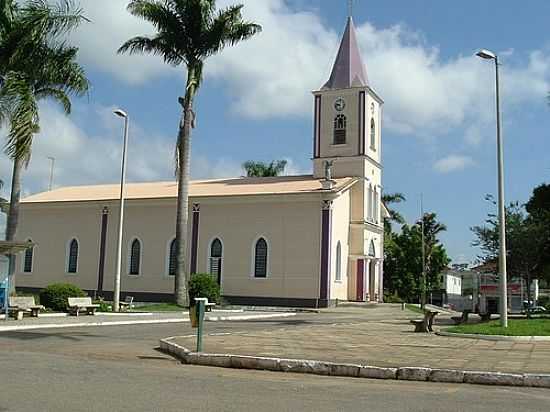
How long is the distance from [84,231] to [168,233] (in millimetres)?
6985

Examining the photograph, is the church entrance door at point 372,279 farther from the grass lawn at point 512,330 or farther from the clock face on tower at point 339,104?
the grass lawn at point 512,330

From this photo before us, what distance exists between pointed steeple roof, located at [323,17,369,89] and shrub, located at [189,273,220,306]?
660 inches

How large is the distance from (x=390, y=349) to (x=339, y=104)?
3248 cm

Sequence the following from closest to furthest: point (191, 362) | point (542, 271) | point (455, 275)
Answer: point (191, 362) → point (542, 271) → point (455, 275)

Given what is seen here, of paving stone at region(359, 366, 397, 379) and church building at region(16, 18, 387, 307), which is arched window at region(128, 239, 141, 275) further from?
paving stone at region(359, 366, 397, 379)

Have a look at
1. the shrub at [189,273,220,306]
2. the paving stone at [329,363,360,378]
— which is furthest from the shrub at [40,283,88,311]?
the paving stone at [329,363,360,378]

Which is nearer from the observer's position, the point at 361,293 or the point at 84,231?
the point at 361,293

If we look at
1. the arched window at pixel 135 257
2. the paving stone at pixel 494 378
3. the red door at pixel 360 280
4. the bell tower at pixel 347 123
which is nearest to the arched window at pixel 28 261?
the arched window at pixel 135 257

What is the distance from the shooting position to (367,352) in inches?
569

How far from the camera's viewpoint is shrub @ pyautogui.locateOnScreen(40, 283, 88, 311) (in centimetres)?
2883

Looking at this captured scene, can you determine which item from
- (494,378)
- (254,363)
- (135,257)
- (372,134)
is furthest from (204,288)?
(494,378)

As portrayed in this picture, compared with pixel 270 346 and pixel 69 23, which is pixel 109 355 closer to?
pixel 270 346

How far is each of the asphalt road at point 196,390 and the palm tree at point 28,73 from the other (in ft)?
36.4

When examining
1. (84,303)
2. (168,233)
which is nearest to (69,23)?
(84,303)
